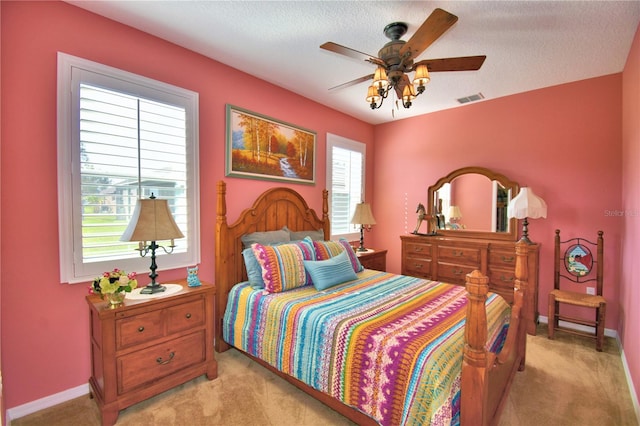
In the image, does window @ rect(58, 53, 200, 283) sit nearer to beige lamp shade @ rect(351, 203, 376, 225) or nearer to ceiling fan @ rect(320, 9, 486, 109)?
ceiling fan @ rect(320, 9, 486, 109)

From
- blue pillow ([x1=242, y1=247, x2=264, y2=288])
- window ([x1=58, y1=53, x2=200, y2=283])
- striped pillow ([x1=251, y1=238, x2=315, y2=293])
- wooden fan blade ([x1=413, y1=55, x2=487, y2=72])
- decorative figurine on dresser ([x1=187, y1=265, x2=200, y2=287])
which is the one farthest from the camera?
blue pillow ([x1=242, y1=247, x2=264, y2=288])

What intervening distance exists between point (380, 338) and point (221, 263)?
168cm

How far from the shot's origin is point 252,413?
6.53 feet

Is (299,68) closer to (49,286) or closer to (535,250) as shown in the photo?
(49,286)

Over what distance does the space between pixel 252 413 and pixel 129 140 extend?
219 cm

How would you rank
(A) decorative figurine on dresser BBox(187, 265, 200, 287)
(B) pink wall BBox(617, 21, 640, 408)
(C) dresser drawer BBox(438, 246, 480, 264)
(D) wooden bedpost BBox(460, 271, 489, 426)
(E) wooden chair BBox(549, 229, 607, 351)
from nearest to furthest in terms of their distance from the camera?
(D) wooden bedpost BBox(460, 271, 489, 426) → (B) pink wall BBox(617, 21, 640, 408) → (A) decorative figurine on dresser BBox(187, 265, 200, 287) → (E) wooden chair BBox(549, 229, 607, 351) → (C) dresser drawer BBox(438, 246, 480, 264)

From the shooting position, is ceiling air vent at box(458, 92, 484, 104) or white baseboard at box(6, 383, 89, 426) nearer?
white baseboard at box(6, 383, 89, 426)

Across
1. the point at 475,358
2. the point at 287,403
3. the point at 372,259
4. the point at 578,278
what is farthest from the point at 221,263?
the point at 578,278

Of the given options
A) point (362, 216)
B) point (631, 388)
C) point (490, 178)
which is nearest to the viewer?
point (631, 388)

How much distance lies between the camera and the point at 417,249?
4.05 metres

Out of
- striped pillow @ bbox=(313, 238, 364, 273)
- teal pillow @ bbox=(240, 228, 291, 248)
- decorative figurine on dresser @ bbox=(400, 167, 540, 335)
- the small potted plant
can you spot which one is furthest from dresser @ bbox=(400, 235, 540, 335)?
the small potted plant

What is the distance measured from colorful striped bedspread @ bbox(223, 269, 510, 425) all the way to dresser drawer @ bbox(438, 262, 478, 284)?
1.15 meters

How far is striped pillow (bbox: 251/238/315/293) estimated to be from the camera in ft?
8.16

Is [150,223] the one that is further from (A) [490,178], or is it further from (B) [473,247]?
(A) [490,178]
